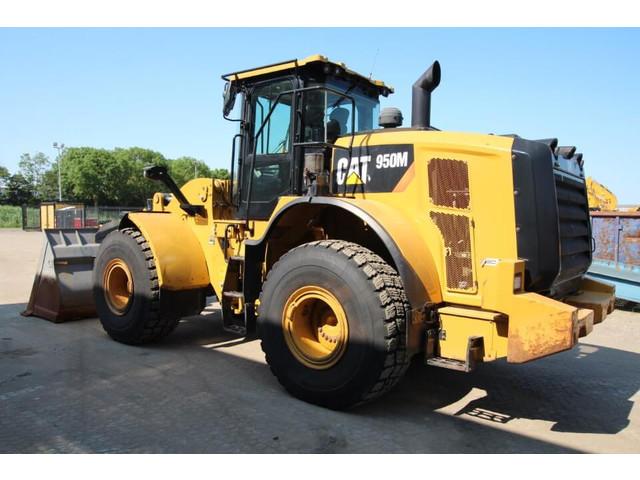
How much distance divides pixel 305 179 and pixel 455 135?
149cm

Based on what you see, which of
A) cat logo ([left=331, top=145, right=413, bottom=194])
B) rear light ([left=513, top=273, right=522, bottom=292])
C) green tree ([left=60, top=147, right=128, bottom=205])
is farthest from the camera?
green tree ([left=60, top=147, right=128, bottom=205])

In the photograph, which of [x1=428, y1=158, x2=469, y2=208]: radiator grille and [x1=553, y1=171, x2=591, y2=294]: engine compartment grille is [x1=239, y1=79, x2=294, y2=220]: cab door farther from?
[x1=553, y1=171, x2=591, y2=294]: engine compartment grille

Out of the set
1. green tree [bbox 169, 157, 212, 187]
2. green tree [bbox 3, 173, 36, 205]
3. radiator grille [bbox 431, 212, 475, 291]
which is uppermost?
green tree [bbox 169, 157, 212, 187]

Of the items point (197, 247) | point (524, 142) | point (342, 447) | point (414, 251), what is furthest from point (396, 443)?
point (197, 247)

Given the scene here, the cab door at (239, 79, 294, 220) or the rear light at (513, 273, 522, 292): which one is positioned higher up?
the cab door at (239, 79, 294, 220)

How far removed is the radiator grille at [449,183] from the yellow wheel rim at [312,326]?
1152mm

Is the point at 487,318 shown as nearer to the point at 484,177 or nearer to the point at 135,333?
the point at 484,177

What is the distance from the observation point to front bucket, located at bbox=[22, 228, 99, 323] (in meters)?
7.20

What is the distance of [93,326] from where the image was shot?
7.00 m

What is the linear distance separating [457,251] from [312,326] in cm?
140

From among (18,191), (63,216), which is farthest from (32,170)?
(63,216)

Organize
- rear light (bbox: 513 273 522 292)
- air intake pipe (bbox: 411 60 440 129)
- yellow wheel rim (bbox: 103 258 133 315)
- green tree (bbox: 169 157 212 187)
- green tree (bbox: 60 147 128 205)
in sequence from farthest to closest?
green tree (bbox: 169 157 212 187)
green tree (bbox: 60 147 128 205)
yellow wheel rim (bbox: 103 258 133 315)
air intake pipe (bbox: 411 60 440 129)
rear light (bbox: 513 273 522 292)

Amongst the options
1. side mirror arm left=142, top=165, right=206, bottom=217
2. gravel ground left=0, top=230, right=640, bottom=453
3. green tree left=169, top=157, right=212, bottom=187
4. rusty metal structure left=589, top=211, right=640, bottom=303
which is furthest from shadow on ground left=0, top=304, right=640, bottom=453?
green tree left=169, top=157, right=212, bottom=187

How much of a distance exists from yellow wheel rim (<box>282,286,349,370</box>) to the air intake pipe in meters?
1.79
